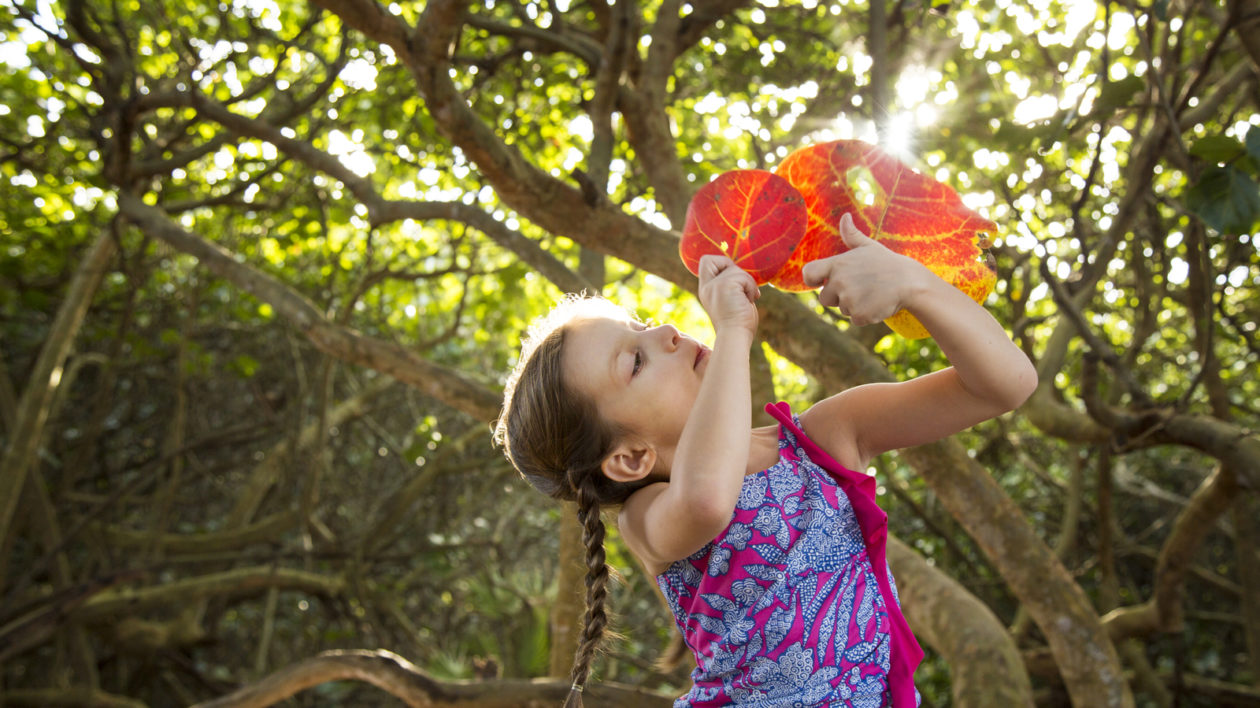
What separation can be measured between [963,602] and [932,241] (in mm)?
1373

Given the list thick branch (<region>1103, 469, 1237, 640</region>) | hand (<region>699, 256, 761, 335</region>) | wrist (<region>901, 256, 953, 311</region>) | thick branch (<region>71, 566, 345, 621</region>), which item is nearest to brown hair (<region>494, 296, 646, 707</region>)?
hand (<region>699, 256, 761, 335</region>)

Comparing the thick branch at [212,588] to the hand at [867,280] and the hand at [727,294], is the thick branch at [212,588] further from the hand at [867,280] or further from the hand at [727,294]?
the hand at [867,280]

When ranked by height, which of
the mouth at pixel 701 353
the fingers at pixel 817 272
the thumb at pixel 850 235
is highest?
the thumb at pixel 850 235

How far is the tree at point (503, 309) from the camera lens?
2.37 m

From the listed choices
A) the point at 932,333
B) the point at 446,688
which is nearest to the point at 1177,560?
the point at 446,688

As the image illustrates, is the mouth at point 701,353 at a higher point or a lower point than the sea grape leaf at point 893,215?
lower

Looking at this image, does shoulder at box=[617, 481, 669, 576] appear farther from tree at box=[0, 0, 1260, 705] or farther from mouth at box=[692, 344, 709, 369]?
tree at box=[0, 0, 1260, 705]

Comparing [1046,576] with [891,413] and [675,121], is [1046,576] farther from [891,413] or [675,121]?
[675,121]

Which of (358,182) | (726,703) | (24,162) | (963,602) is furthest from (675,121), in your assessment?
(726,703)

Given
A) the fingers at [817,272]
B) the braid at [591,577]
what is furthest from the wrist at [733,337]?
the braid at [591,577]

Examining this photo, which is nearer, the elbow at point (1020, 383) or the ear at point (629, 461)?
the elbow at point (1020, 383)

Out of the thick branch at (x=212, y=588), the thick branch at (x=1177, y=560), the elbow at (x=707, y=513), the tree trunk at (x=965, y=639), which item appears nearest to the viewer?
the elbow at (x=707, y=513)

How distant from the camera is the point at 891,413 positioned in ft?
4.58

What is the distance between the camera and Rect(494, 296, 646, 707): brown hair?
138 centimetres
